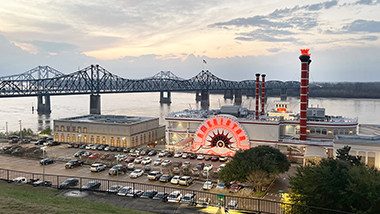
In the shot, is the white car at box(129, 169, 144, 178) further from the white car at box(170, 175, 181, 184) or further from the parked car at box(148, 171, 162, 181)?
the white car at box(170, 175, 181, 184)

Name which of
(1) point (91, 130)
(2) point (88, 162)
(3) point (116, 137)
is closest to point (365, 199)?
(2) point (88, 162)

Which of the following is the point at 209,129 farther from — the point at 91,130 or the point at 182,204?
the point at 182,204

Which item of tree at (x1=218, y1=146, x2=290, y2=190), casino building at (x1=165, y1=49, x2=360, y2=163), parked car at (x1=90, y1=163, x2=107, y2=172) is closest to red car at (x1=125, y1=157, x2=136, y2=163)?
parked car at (x1=90, y1=163, x2=107, y2=172)

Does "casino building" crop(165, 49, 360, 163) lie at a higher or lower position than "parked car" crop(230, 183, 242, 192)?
higher

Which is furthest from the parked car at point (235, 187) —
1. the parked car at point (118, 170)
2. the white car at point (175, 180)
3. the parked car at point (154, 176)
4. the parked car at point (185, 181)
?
Answer: the parked car at point (118, 170)

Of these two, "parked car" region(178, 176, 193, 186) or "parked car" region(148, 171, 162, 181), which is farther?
"parked car" region(148, 171, 162, 181)

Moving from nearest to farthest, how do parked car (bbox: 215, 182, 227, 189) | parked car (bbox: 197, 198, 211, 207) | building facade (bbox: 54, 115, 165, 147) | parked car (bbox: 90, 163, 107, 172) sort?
1. parked car (bbox: 197, 198, 211, 207)
2. parked car (bbox: 215, 182, 227, 189)
3. parked car (bbox: 90, 163, 107, 172)
4. building facade (bbox: 54, 115, 165, 147)

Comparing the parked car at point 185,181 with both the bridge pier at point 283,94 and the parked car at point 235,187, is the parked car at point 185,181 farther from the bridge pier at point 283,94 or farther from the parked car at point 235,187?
the bridge pier at point 283,94
